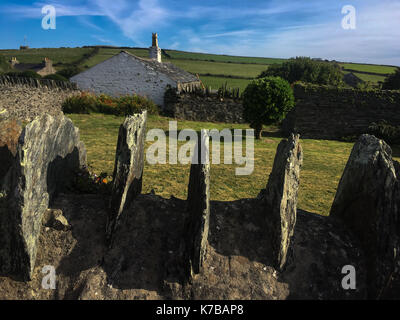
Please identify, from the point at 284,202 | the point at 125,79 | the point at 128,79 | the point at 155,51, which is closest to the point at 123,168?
the point at 284,202

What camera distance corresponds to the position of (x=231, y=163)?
1084cm

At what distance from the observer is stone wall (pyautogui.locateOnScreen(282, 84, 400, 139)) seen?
62.2 ft

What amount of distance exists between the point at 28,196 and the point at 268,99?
13371mm

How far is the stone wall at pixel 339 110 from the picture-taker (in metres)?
19.0

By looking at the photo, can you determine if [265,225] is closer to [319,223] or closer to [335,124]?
[319,223]

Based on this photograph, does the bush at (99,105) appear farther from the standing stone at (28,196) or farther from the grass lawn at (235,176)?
the standing stone at (28,196)

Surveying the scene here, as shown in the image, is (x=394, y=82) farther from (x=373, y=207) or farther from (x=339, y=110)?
(x=373, y=207)

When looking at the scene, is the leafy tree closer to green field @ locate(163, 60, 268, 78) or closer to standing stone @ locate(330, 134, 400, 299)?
standing stone @ locate(330, 134, 400, 299)

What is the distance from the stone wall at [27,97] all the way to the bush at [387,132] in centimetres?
2153

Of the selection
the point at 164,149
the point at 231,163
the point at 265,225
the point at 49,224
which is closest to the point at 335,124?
the point at 231,163

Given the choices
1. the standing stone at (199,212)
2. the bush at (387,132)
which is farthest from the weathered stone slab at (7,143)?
the bush at (387,132)

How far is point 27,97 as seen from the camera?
1585 cm

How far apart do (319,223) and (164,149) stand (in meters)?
8.41
